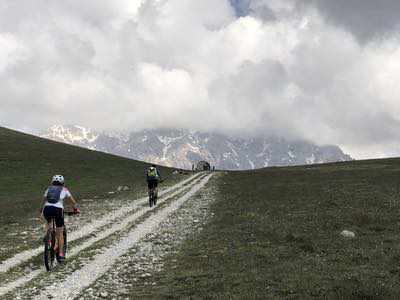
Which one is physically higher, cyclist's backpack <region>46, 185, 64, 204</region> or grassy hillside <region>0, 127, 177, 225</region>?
grassy hillside <region>0, 127, 177, 225</region>

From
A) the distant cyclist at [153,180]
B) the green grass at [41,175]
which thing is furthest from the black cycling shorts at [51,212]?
the distant cyclist at [153,180]

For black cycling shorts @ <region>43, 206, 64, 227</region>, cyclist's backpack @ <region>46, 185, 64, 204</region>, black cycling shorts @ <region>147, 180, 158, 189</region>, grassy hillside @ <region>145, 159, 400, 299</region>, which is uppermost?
black cycling shorts @ <region>147, 180, 158, 189</region>

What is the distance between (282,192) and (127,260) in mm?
27852

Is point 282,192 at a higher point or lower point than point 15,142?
lower

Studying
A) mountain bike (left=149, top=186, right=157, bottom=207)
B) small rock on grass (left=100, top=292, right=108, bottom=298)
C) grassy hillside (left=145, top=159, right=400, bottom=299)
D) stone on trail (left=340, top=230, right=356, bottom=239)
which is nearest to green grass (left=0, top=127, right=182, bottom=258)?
mountain bike (left=149, top=186, right=157, bottom=207)

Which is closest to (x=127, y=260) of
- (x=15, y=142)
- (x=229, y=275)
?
(x=229, y=275)

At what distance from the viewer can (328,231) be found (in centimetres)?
2291

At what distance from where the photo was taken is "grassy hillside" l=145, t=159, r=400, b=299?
13719 mm

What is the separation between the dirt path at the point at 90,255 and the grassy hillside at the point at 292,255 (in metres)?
2.47

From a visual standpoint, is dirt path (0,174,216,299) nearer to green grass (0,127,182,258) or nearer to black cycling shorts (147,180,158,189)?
green grass (0,127,182,258)

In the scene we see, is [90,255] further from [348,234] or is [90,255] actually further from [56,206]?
[348,234]

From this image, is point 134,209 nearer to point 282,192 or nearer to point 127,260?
point 282,192

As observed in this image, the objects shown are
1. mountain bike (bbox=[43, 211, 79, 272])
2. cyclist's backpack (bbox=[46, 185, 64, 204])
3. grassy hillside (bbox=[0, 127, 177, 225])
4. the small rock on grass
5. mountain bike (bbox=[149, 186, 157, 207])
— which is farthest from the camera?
grassy hillside (bbox=[0, 127, 177, 225])

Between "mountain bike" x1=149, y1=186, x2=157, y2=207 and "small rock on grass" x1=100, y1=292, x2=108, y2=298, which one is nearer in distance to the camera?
"small rock on grass" x1=100, y1=292, x2=108, y2=298
